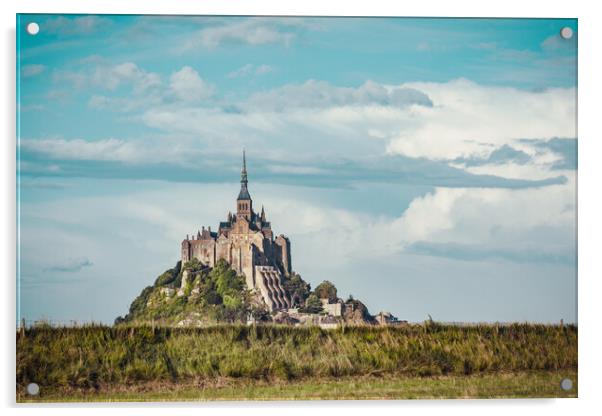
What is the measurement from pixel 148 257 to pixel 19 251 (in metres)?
1.31

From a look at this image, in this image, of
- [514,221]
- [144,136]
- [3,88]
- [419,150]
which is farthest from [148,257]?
[514,221]

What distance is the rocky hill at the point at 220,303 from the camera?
11.5 metres

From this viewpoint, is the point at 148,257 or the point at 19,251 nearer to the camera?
the point at 19,251

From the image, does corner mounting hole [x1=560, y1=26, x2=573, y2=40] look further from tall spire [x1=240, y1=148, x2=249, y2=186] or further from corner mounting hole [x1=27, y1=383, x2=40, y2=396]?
corner mounting hole [x1=27, y1=383, x2=40, y2=396]

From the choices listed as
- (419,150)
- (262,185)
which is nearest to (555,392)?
(419,150)

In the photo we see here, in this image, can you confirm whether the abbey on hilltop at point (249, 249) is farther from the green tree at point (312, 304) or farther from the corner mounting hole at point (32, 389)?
the corner mounting hole at point (32, 389)

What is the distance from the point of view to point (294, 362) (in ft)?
36.3

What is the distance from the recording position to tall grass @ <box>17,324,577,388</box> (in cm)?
1082

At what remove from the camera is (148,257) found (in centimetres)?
1150

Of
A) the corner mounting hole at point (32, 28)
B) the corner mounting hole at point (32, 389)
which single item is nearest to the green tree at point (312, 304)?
the corner mounting hole at point (32, 389)

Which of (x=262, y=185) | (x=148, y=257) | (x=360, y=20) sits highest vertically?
(x=360, y=20)

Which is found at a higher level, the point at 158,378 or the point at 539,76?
the point at 539,76

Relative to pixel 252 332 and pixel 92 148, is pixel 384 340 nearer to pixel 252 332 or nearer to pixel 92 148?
pixel 252 332

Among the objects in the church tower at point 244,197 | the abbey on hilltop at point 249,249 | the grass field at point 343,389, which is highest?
the church tower at point 244,197
